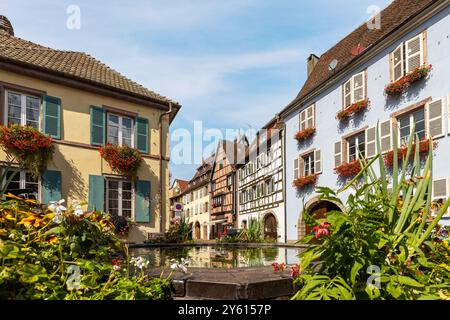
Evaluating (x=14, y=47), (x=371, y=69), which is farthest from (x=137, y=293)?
(x=371, y=69)

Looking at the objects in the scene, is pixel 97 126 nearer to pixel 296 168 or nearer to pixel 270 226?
Result: pixel 296 168

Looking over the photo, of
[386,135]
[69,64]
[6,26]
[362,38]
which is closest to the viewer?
[386,135]

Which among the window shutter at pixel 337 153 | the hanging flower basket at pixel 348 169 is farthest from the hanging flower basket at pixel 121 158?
the window shutter at pixel 337 153

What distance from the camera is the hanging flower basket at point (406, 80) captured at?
10062 millimetres

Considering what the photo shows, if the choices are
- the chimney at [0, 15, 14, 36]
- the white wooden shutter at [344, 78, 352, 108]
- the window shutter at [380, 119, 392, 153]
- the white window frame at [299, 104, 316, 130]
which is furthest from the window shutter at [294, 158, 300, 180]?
the chimney at [0, 15, 14, 36]

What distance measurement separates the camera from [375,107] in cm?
1226

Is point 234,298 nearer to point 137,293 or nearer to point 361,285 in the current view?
point 137,293

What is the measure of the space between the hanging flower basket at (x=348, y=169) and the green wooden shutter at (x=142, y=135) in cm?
745

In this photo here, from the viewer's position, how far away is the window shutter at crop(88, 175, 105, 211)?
10.7m

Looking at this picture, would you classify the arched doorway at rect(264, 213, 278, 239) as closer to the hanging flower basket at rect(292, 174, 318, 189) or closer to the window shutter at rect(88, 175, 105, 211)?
the hanging flower basket at rect(292, 174, 318, 189)

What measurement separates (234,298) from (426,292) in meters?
1.24

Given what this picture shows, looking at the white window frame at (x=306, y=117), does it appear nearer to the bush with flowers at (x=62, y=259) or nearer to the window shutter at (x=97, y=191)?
the window shutter at (x=97, y=191)

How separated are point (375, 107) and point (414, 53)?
226 cm

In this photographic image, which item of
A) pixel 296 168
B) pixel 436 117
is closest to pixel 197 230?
pixel 296 168
